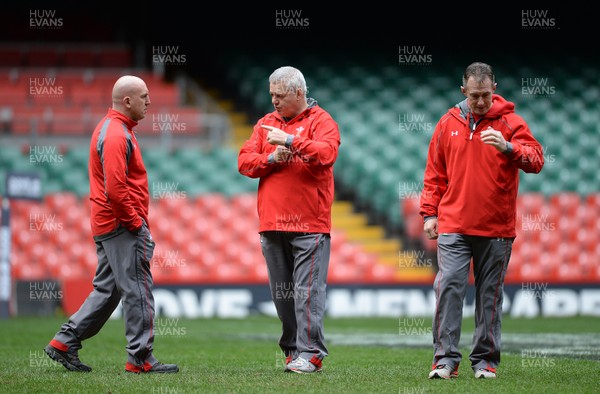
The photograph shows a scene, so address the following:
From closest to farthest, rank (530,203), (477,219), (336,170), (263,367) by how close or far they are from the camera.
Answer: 1. (477,219)
2. (263,367)
3. (530,203)
4. (336,170)

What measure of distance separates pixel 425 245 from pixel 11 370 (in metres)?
11.1

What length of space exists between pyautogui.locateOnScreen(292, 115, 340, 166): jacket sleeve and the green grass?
4.87 ft

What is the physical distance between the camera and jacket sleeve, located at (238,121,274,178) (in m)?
7.73

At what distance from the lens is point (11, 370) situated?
812 cm

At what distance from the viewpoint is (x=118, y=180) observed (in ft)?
24.4

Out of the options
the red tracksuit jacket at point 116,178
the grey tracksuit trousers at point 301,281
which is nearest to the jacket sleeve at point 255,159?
the grey tracksuit trousers at point 301,281

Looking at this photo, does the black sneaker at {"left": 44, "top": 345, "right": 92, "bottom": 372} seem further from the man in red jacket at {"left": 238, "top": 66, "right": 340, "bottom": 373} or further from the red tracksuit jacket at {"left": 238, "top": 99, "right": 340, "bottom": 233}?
the red tracksuit jacket at {"left": 238, "top": 99, "right": 340, "bottom": 233}

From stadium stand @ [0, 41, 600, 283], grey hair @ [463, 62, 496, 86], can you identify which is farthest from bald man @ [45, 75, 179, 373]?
stadium stand @ [0, 41, 600, 283]

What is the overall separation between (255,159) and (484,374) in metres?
2.18

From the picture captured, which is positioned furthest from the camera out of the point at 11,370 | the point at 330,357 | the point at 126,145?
the point at 330,357

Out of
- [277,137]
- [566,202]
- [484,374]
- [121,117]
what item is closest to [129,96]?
[121,117]

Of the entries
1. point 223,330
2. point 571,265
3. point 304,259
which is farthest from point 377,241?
point 304,259

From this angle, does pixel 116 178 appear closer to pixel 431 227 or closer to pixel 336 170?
pixel 431 227

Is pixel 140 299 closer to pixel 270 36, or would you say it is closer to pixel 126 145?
pixel 126 145
